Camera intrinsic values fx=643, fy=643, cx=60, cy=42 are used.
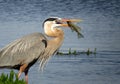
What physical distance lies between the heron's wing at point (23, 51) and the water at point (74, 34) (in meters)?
1.98

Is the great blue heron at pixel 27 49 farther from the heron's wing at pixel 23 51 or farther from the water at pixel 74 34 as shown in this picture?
the water at pixel 74 34

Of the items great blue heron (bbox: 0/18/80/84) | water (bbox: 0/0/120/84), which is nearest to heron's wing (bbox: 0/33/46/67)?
great blue heron (bbox: 0/18/80/84)

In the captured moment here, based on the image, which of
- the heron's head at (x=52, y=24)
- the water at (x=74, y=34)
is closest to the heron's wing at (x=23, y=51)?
the heron's head at (x=52, y=24)

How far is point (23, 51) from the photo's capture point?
35.9 ft

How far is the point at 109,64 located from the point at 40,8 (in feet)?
51.3

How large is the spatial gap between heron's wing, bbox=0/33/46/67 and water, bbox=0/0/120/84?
1.98m

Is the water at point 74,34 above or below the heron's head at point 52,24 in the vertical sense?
below

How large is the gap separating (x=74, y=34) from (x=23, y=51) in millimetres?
8645

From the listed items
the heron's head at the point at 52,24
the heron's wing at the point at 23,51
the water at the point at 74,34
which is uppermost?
the heron's head at the point at 52,24

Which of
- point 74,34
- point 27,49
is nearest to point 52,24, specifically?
point 27,49

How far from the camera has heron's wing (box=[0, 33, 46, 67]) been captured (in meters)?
10.9

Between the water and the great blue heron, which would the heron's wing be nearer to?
the great blue heron

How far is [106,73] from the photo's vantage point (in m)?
14.2

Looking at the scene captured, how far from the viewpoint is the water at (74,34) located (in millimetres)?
13703
